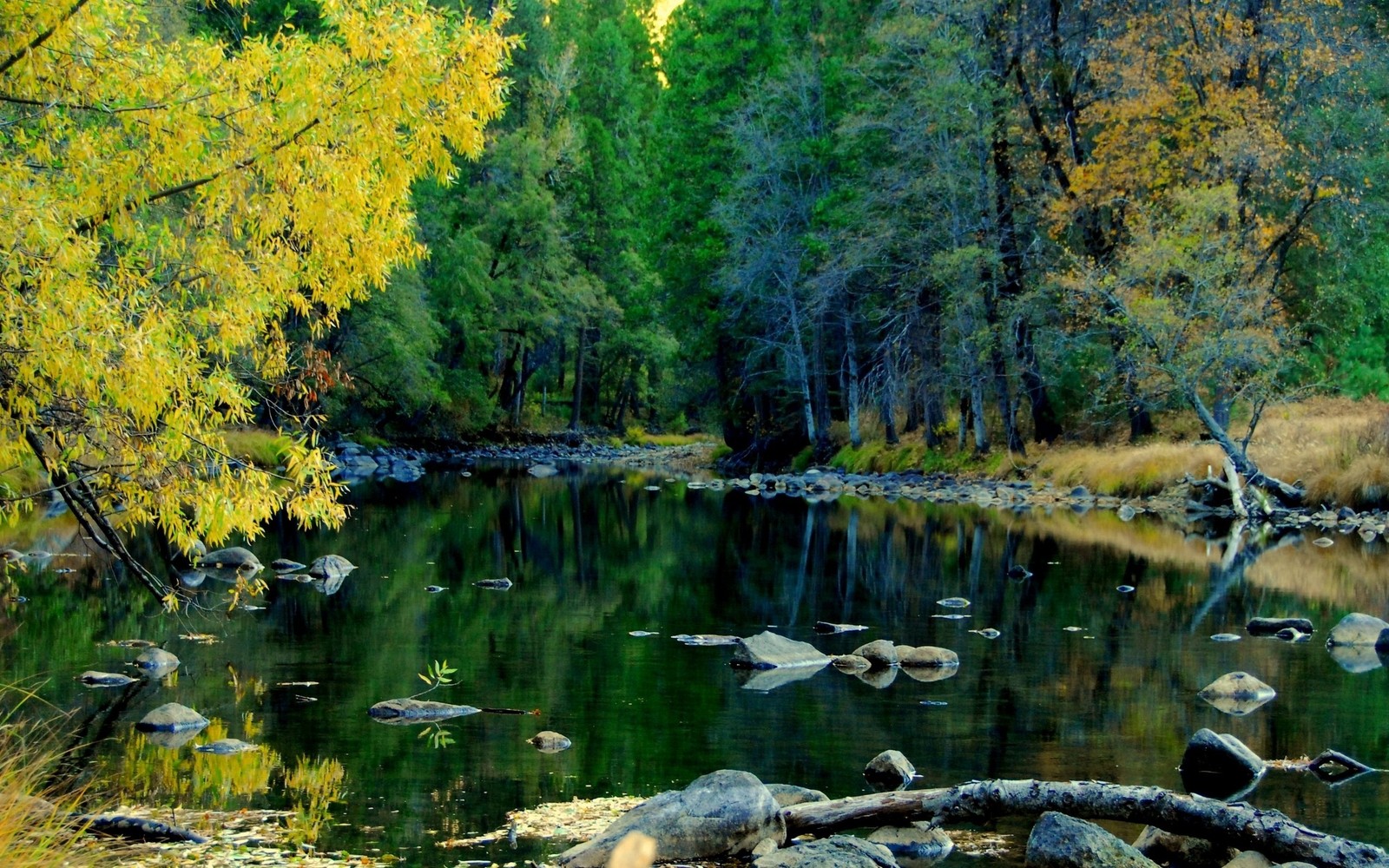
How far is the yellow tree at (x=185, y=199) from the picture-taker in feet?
23.9

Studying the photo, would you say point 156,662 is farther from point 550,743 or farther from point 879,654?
point 879,654

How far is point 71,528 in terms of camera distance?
25484 millimetres

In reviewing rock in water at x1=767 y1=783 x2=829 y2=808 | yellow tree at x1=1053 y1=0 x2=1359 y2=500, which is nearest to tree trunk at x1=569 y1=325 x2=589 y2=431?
yellow tree at x1=1053 y1=0 x2=1359 y2=500

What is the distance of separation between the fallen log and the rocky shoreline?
14144 mm

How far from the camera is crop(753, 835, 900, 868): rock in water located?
7.12 m

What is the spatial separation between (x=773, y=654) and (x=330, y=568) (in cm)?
881

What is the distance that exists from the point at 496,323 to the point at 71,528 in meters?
34.2

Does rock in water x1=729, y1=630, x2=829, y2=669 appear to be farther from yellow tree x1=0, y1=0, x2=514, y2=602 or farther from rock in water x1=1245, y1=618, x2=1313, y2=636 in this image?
yellow tree x1=0, y1=0, x2=514, y2=602

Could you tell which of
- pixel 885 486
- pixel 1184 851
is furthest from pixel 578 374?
pixel 1184 851

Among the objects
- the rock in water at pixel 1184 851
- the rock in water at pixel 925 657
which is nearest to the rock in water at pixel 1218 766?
the rock in water at pixel 1184 851

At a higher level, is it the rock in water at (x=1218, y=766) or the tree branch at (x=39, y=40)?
the tree branch at (x=39, y=40)

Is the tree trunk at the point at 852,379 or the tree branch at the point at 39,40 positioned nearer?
the tree branch at the point at 39,40

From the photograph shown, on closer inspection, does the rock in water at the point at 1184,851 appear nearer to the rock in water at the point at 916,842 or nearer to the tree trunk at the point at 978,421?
the rock in water at the point at 916,842

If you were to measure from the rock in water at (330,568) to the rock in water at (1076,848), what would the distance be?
13984 millimetres
